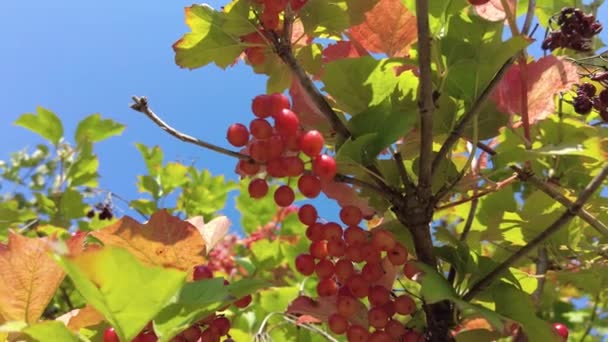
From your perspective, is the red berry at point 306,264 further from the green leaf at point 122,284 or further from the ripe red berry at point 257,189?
the green leaf at point 122,284

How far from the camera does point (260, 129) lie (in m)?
0.96

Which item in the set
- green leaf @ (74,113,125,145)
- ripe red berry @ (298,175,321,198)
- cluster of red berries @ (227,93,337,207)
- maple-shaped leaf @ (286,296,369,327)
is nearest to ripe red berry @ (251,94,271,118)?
cluster of red berries @ (227,93,337,207)

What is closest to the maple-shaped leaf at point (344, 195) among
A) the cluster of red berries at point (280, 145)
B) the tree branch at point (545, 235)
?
the cluster of red berries at point (280, 145)

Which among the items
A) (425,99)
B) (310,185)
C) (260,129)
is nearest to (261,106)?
(260,129)

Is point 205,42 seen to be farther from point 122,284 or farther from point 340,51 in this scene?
point 122,284

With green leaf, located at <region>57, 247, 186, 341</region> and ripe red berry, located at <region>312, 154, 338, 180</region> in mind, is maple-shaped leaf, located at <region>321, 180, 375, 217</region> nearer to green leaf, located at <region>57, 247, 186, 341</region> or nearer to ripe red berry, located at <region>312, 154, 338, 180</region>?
ripe red berry, located at <region>312, 154, 338, 180</region>

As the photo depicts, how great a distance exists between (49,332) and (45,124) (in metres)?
2.52

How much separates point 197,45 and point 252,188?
0.30 m

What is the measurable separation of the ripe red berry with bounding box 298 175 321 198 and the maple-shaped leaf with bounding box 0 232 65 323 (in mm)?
385

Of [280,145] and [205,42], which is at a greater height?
[205,42]

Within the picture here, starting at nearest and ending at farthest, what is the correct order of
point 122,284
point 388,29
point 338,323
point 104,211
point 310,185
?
point 122,284, point 310,185, point 338,323, point 388,29, point 104,211

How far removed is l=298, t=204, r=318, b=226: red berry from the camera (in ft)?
3.67

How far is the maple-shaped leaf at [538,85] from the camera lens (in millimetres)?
1096

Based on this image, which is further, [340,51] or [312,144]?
[340,51]
